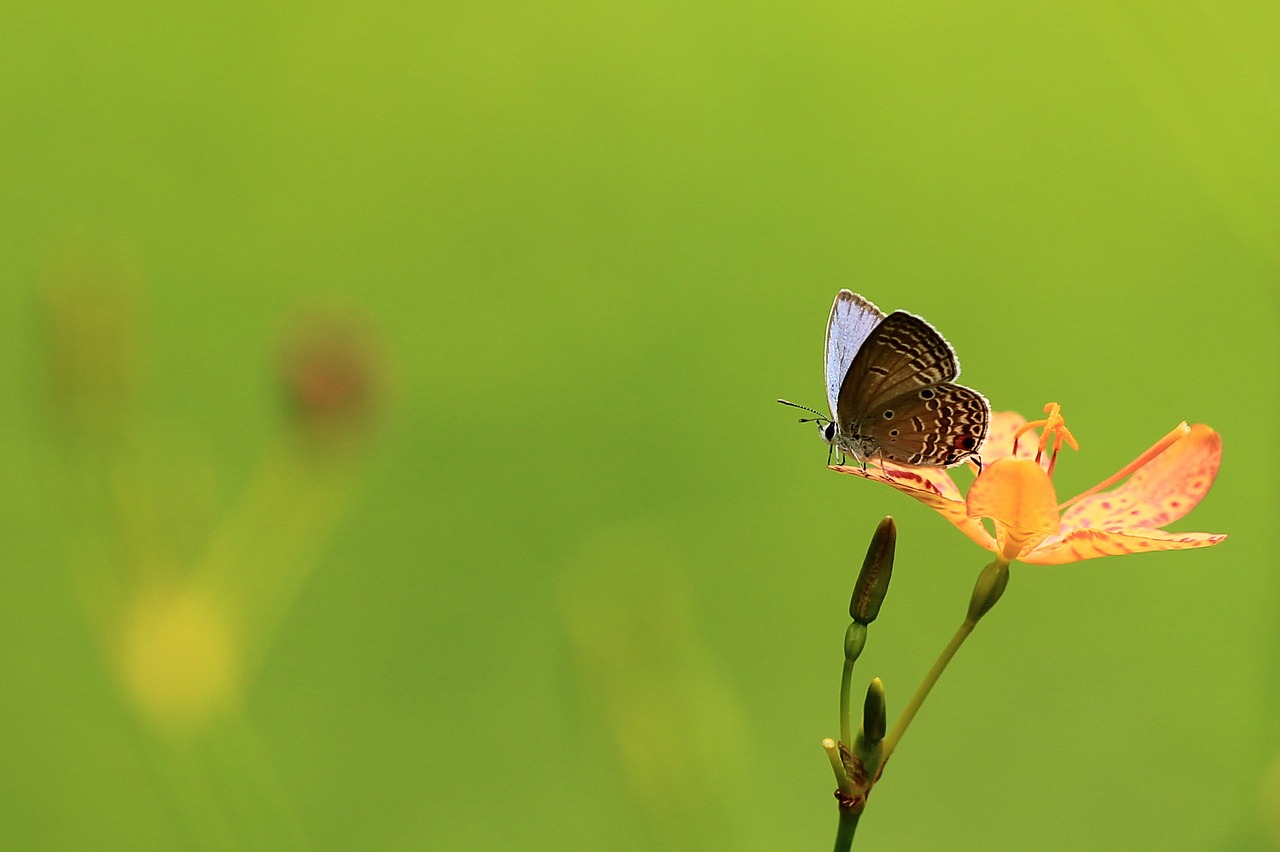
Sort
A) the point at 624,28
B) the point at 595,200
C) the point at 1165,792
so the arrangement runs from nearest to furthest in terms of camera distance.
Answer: the point at 1165,792 → the point at 595,200 → the point at 624,28

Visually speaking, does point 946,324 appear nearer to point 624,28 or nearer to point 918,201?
point 918,201

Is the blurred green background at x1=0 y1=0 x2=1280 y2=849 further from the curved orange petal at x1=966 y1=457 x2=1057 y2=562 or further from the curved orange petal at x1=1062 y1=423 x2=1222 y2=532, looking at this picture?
the curved orange petal at x1=966 y1=457 x2=1057 y2=562

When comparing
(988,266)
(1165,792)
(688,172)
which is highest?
(988,266)

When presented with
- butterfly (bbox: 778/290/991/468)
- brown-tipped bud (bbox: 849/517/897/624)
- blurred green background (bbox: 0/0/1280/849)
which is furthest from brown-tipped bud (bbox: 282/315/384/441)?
brown-tipped bud (bbox: 849/517/897/624)

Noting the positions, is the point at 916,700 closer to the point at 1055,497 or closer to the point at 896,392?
the point at 1055,497

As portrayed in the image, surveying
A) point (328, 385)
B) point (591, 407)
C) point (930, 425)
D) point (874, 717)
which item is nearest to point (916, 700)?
point (874, 717)

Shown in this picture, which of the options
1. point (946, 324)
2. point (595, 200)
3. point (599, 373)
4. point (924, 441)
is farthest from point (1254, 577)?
Answer: point (924, 441)
